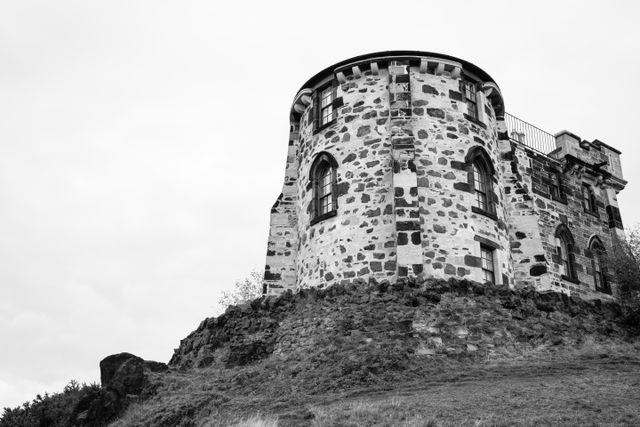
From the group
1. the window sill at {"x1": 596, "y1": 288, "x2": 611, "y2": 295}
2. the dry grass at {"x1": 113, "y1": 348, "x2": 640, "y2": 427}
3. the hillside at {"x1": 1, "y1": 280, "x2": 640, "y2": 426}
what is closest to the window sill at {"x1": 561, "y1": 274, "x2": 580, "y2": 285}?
the window sill at {"x1": 596, "y1": 288, "x2": 611, "y2": 295}

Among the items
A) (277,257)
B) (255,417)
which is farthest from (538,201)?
(255,417)

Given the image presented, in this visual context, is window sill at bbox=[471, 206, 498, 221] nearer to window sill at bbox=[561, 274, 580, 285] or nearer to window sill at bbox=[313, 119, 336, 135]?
window sill at bbox=[313, 119, 336, 135]

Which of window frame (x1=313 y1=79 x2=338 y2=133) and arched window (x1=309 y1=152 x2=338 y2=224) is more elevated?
window frame (x1=313 y1=79 x2=338 y2=133)

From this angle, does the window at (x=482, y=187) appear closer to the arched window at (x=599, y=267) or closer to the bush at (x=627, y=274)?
the bush at (x=627, y=274)

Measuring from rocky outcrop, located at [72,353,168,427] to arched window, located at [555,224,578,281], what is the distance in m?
20.2

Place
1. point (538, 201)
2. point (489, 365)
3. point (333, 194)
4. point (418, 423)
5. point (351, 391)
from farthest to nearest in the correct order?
point (538, 201) → point (333, 194) → point (489, 365) → point (351, 391) → point (418, 423)

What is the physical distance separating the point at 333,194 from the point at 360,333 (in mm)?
7557

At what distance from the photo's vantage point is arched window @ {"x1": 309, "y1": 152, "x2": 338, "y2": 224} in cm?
2611

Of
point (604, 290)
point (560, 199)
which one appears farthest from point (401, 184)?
point (604, 290)

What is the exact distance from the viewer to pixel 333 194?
85.5 feet

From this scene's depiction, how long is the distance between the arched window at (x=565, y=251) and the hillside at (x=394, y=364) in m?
9.55

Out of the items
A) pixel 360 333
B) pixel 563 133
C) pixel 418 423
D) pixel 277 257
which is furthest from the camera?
pixel 563 133

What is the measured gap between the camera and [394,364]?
1817 cm

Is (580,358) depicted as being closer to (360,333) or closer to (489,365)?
(489,365)
